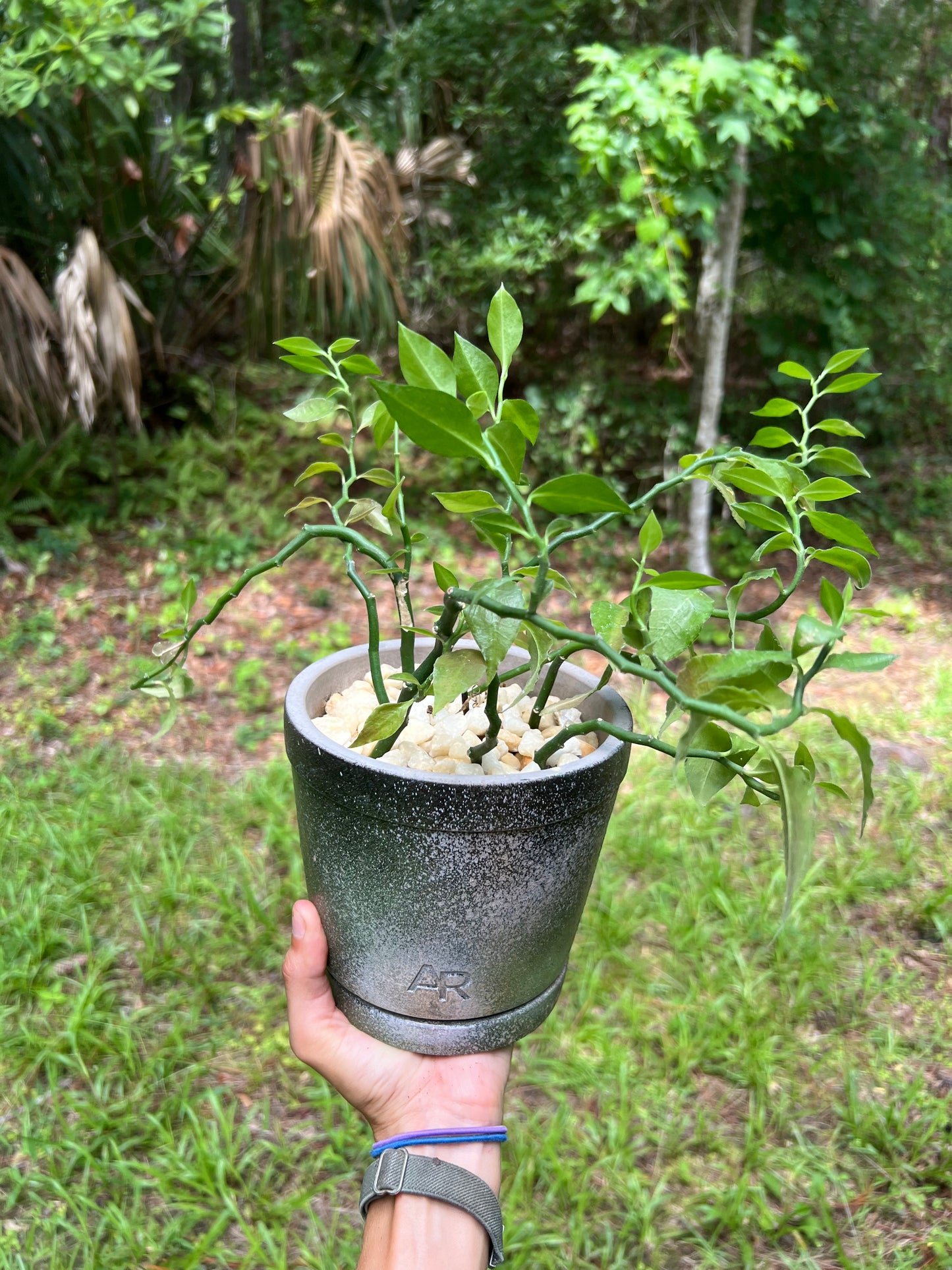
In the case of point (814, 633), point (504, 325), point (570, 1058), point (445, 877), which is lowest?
point (570, 1058)

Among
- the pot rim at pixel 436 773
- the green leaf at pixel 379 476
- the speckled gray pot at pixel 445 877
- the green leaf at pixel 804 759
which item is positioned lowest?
the speckled gray pot at pixel 445 877

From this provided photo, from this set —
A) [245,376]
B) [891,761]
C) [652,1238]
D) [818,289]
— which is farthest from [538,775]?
[245,376]

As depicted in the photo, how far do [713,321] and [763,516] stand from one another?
2.30 metres

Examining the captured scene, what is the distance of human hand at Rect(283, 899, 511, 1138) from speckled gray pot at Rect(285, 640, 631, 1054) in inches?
1.1

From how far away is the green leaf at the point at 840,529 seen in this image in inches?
20.3

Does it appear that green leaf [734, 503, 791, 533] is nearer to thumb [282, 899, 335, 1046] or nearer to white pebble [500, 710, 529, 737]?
white pebble [500, 710, 529, 737]

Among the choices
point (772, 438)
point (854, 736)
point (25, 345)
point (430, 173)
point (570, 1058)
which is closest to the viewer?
point (854, 736)

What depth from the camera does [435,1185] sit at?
27.2 inches

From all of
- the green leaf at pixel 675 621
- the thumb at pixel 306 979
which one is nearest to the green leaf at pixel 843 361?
the green leaf at pixel 675 621

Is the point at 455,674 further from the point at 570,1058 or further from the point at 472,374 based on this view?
the point at 570,1058

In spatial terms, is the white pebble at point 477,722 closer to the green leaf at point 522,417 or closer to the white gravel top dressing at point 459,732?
the white gravel top dressing at point 459,732

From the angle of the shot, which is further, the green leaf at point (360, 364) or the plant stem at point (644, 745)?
the green leaf at point (360, 364)

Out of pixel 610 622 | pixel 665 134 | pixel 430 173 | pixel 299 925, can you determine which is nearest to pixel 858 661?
pixel 610 622

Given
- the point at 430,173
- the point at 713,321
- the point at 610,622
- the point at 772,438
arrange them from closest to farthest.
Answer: the point at 610,622, the point at 772,438, the point at 713,321, the point at 430,173
